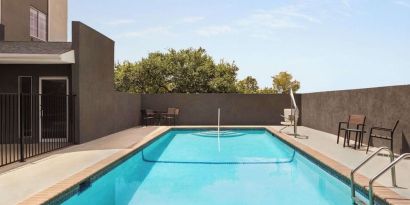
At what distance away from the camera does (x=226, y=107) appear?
65.7 ft

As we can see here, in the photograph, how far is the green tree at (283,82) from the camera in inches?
2613

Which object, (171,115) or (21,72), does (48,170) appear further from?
(171,115)

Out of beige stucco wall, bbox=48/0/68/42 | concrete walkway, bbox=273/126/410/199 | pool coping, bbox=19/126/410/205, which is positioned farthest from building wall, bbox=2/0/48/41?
concrete walkway, bbox=273/126/410/199

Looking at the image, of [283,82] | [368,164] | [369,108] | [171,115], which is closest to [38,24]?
[171,115]

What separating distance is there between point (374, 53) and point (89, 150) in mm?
24042

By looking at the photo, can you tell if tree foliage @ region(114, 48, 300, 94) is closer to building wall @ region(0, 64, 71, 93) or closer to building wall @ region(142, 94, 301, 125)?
building wall @ region(142, 94, 301, 125)

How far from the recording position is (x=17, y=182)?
19.7 feet

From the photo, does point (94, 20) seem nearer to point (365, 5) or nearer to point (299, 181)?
point (365, 5)

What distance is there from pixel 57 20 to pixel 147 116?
19.7 feet

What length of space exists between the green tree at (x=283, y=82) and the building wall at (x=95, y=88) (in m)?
52.4

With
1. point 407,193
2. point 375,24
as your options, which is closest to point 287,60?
point 375,24

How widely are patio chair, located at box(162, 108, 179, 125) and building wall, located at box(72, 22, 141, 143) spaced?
9.24 feet

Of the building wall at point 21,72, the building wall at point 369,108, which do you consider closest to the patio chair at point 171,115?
the building wall at point 369,108

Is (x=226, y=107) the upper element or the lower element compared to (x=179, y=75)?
lower
